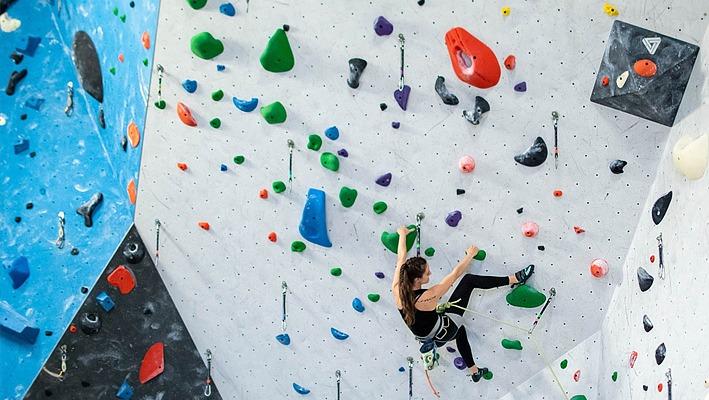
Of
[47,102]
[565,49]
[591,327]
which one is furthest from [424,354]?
[47,102]

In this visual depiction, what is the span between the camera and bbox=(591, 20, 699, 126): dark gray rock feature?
4.68 metres

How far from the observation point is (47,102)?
5.52 metres

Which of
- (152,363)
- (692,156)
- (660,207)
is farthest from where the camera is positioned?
(152,363)

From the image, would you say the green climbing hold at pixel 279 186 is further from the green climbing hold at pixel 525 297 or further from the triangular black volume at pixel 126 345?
the green climbing hold at pixel 525 297

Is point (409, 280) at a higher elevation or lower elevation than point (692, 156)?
lower

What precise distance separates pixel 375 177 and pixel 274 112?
0.49m

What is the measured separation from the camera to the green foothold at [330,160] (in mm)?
5145

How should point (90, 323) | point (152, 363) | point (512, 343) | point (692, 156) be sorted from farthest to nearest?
point (152, 363) < point (90, 323) < point (512, 343) < point (692, 156)

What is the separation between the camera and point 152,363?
5.82m

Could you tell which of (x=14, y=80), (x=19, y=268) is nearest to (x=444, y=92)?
(x=14, y=80)

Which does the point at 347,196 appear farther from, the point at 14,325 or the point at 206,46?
the point at 14,325

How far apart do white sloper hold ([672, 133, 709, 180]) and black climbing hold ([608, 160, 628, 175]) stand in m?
0.25

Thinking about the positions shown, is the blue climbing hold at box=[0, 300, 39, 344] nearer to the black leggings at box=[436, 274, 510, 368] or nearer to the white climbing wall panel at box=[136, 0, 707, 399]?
the white climbing wall panel at box=[136, 0, 707, 399]

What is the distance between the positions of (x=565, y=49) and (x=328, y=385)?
1.94 m
